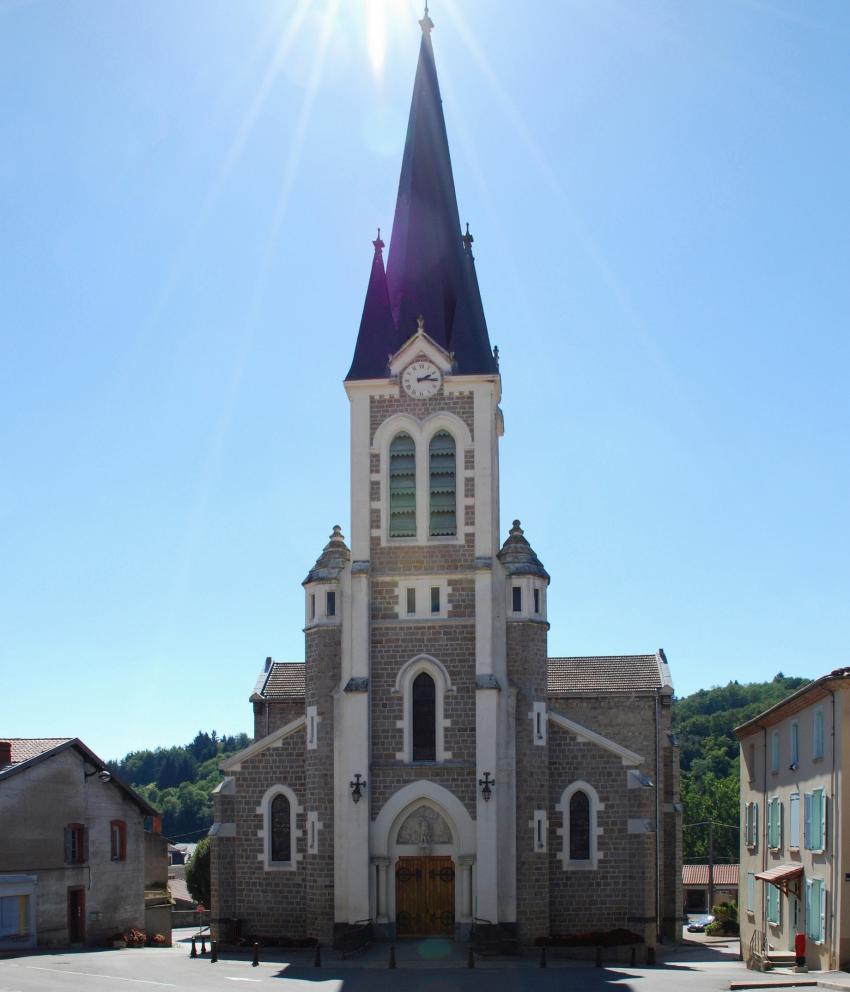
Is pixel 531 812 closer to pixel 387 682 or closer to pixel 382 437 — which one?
pixel 387 682

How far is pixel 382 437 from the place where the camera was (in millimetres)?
39531

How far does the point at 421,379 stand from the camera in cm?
3966

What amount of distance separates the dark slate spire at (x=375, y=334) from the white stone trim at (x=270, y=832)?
13.0 m

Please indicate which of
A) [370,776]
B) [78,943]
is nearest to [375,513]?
[370,776]

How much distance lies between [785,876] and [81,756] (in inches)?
961

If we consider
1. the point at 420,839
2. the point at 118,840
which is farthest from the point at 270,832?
the point at 118,840

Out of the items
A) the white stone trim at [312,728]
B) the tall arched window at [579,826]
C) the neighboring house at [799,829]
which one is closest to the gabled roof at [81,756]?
the white stone trim at [312,728]

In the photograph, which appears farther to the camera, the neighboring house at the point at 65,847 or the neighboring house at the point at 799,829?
the neighboring house at the point at 65,847

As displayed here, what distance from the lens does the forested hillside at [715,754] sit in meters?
89.6

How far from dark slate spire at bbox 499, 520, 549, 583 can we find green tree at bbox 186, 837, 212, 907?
32.1 meters

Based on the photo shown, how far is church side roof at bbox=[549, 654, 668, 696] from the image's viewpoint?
47.3 meters

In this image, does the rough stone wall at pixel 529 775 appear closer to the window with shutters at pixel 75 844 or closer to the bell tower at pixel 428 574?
the bell tower at pixel 428 574

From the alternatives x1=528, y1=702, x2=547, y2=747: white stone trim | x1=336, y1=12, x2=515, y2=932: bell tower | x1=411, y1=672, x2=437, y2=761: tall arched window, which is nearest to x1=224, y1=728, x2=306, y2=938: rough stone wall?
x1=336, y1=12, x2=515, y2=932: bell tower

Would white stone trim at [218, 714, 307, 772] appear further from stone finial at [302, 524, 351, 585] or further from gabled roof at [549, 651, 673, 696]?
gabled roof at [549, 651, 673, 696]
